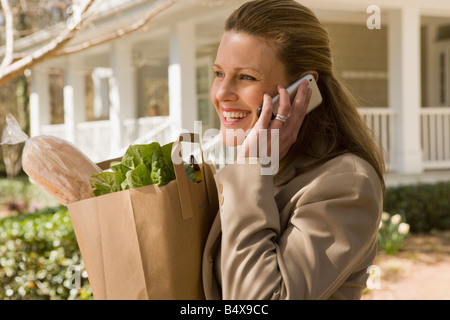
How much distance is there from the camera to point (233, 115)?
160 cm

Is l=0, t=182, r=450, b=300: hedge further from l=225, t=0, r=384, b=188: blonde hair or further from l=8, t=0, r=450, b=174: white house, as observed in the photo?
l=225, t=0, r=384, b=188: blonde hair

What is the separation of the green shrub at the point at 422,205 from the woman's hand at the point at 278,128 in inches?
277

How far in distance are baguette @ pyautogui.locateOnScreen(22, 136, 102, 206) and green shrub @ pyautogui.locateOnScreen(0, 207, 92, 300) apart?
3103 millimetres

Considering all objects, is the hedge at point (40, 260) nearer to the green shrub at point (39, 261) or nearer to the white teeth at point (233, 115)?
the green shrub at point (39, 261)

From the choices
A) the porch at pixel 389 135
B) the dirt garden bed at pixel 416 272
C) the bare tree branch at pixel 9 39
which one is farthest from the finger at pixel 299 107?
the porch at pixel 389 135

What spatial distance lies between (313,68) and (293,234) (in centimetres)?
50

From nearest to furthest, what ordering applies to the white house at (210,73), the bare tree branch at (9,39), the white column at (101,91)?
the bare tree branch at (9,39)
the white house at (210,73)
the white column at (101,91)

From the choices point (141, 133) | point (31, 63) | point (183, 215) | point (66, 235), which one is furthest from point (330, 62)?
point (141, 133)

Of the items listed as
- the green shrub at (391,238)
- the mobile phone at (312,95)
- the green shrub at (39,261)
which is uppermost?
the mobile phone at (312,95)

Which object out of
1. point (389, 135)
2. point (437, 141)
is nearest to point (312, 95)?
point (389, 135)

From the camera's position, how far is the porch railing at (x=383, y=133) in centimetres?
951

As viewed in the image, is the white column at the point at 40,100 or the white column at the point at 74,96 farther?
the white column at the point at 40,100

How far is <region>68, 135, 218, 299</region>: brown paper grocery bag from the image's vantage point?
136 cm

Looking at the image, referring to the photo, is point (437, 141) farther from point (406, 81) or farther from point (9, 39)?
point (9, 39)
